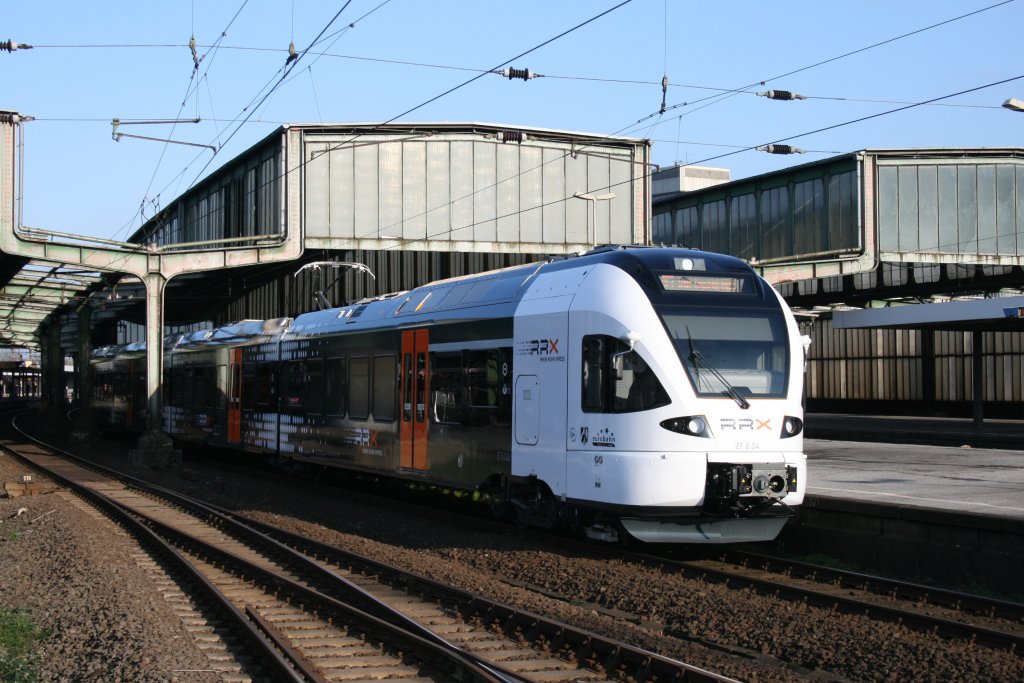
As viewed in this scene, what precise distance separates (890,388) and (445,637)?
150ft

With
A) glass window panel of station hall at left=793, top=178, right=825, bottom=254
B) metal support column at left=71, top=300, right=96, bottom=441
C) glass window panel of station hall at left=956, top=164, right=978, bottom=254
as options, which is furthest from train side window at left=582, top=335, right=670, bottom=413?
metal support column at left=71, top=300, right=96, bottom=441

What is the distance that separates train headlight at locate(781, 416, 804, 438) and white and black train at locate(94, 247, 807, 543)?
0.01 metres

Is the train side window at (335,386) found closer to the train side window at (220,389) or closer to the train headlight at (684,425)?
the train side window at (220,389)

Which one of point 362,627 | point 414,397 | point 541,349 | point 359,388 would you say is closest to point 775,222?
point 359,388

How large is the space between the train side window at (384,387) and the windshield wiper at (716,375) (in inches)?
258

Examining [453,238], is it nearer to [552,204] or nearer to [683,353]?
[552,204]

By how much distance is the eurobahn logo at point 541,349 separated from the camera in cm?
1259

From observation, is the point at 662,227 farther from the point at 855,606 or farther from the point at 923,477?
the point at 855,606

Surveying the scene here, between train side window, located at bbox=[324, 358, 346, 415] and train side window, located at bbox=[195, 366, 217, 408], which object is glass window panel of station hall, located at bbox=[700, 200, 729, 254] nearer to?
train side window, located at bbox=[195, 366, 217, 408]

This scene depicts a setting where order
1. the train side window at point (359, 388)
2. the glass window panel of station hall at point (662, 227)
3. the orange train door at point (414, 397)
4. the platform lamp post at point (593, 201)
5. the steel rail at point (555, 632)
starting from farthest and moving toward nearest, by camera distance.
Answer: the glass window panel of station hall at point (662, 227) → the platform lamp post at point (593, 201) → the train side window at point (359, 388) → the orange train door at point (414, 397) → the steel rail at point (555, 632)

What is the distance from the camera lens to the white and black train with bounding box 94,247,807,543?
11336 millimetres

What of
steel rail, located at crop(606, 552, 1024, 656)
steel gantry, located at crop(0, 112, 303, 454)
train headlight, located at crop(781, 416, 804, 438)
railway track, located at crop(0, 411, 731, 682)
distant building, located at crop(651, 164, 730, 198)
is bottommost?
railway track, located at crop(0, 411, 731, 682)

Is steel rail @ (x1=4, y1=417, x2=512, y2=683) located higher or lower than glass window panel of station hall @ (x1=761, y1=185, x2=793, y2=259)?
lower

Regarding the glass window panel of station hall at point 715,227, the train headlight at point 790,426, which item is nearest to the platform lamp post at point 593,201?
the glass window panel of station hall at point 715,227
